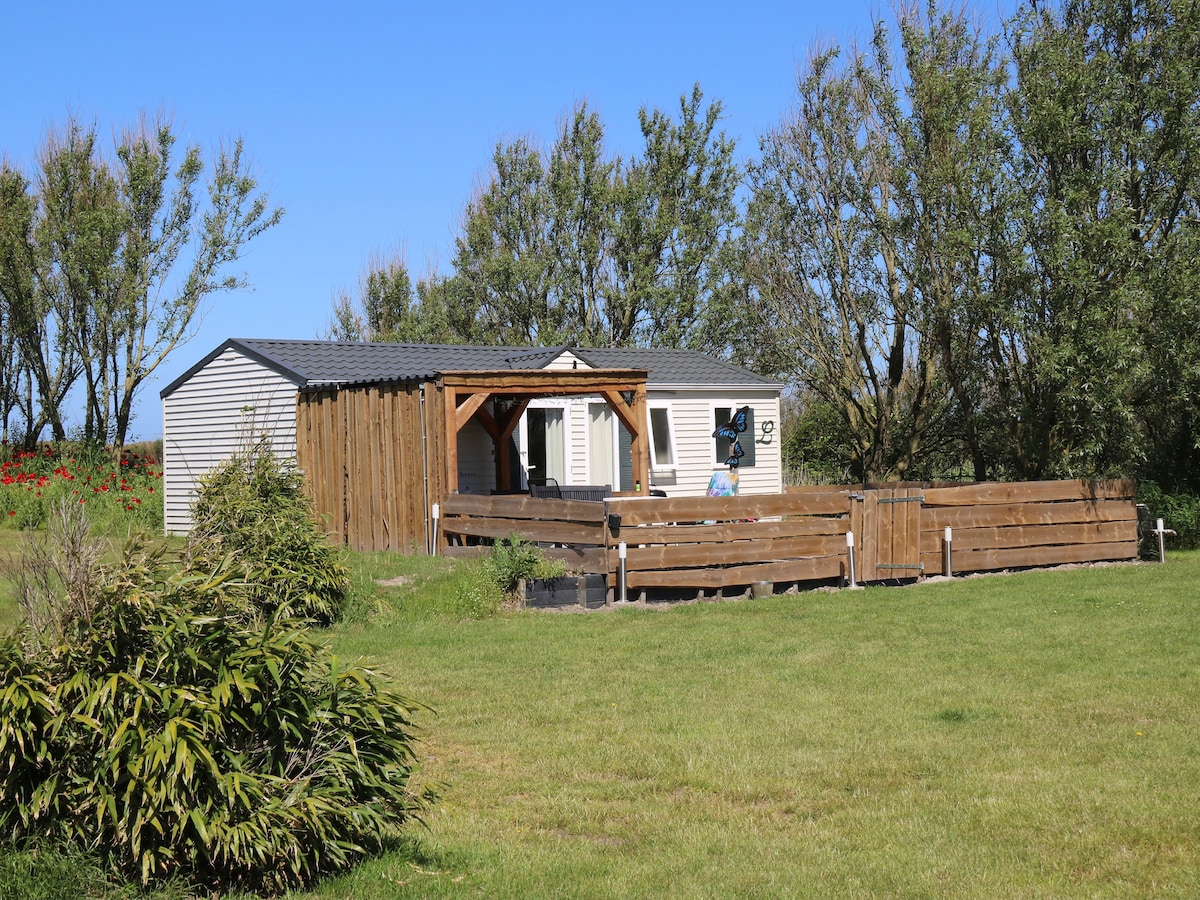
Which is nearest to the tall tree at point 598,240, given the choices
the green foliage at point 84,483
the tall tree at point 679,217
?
the tall tree at point 679,217

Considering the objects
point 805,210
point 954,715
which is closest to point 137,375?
point 805,210

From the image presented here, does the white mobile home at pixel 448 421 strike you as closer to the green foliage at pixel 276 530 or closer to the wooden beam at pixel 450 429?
the wooden beam at pixel 450 429

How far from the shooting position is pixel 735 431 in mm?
24672

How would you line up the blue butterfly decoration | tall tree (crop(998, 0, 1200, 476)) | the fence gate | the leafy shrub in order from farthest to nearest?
1. the blue butterfly decoration
2. tall tree (crop(998, 0, 1200, 476))
3. the fence gate
4. the leafy shrub

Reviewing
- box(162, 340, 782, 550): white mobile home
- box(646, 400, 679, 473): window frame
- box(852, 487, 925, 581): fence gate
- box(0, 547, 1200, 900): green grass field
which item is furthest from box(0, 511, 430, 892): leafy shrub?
box(646, 400, 679, 473): window frame

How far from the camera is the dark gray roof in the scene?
1962 centimetres

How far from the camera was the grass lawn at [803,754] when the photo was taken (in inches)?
197

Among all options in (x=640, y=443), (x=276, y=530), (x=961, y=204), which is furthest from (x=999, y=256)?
(x=276, y=530)

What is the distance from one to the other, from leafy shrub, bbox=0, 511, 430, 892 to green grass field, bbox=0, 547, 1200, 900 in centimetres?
37

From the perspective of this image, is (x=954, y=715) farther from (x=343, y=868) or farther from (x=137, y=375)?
(x=137, y=375)

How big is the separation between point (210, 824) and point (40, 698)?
29.8 inches

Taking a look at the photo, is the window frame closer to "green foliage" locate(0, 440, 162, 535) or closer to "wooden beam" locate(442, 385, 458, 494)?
"wooden beam" locate(442, 385, 458, 494)

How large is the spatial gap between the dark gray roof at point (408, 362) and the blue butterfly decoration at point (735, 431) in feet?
2.15

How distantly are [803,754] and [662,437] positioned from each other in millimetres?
17112
